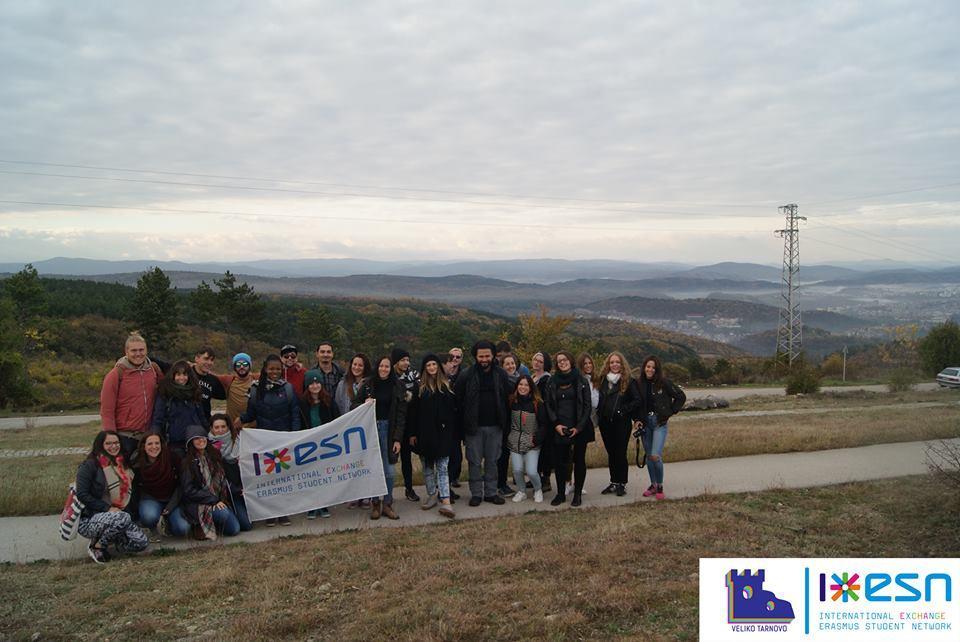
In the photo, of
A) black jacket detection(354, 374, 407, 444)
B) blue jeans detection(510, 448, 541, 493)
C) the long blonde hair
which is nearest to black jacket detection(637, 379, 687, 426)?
the long blonde hair

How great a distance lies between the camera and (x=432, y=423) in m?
7.82

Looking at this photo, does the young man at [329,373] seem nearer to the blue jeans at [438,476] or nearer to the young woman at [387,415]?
the young woman at [387,415]

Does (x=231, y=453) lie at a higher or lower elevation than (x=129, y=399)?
lower

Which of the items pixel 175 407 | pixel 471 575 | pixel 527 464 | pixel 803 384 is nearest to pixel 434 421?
pixel 527 464

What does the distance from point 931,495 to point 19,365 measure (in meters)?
32.8

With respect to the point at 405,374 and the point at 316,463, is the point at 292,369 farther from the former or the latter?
the point at 405,374

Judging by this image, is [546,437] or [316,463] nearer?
[316,463]

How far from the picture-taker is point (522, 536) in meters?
6.55

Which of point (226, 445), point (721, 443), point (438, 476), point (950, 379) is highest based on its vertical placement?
point (226, 445)

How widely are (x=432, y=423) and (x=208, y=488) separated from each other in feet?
8.14

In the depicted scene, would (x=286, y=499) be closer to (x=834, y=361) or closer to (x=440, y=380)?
(x=440, y=380)

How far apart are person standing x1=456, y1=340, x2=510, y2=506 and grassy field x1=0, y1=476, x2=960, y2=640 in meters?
0.87

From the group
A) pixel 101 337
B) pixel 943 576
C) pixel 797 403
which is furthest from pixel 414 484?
pixel 101 337

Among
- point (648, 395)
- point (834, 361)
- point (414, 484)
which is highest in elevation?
point (648, 395)
